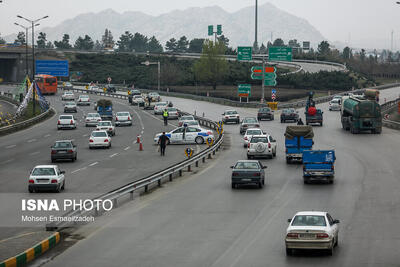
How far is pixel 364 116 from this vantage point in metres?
59.2

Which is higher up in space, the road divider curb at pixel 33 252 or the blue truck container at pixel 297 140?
the blue truck container at pixel 297 140

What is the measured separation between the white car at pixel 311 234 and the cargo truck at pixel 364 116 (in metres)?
40.6

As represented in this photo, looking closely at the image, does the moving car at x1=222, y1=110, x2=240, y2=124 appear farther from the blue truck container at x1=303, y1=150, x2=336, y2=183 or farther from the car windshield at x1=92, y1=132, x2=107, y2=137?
the blue truck container at x1=303, y1=150, x2=336, y2=183

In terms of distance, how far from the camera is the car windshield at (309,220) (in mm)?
19047

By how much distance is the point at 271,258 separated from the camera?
19.0 m

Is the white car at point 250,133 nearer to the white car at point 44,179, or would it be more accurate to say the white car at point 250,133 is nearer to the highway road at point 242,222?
the highway road at point 242,222

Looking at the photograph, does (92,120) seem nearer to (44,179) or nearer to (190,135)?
(190,135)

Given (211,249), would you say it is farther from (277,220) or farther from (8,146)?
(8,146)

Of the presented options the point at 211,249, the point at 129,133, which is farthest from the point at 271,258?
the point at 129,133

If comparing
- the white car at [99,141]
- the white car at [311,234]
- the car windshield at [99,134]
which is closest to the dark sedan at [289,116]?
the car windshield at [99,134]

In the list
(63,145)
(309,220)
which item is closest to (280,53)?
(63,145)

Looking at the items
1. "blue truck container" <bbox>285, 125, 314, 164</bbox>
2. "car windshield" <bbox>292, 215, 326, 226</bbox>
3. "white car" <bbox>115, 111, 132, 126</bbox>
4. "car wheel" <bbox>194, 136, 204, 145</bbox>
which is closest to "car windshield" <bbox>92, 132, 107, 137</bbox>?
"car wheel" <bbox>194, 136, 204, 145</bbox>

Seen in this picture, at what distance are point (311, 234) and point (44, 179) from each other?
604 inches

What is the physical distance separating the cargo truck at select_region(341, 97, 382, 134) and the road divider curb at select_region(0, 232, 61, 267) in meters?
41.1
